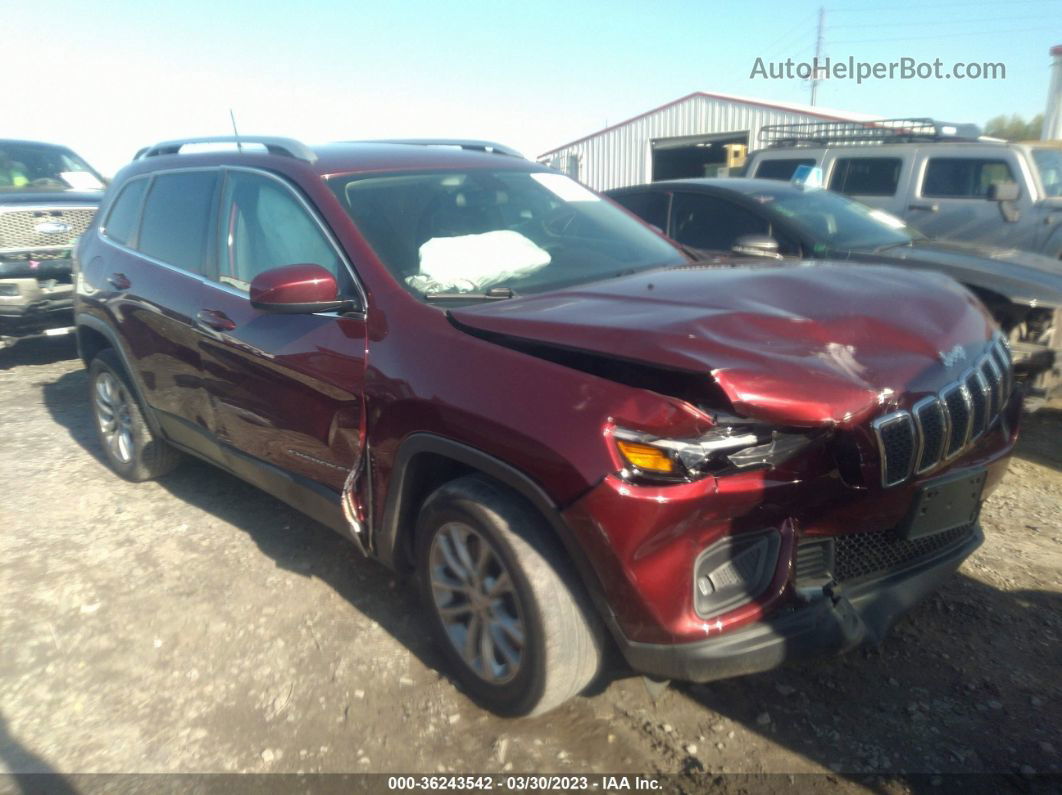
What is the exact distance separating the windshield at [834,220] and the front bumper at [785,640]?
3725 mm

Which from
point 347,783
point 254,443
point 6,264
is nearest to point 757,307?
point 347,783

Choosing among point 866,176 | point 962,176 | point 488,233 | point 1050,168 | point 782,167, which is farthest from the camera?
point 782,167

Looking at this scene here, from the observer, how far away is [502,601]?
2.53m

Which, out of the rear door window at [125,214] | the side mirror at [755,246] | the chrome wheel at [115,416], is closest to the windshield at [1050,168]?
the side mirror at [755,246]

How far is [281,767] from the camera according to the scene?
2510 mm

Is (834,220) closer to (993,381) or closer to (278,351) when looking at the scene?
(993,381)

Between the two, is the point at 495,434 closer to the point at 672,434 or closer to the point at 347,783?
the point at 672,434

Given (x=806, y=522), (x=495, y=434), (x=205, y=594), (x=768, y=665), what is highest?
(x=495, y=434)

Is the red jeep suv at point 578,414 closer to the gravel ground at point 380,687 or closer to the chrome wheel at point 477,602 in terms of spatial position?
the chrome wheel at point 477,602

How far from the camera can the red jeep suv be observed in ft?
6.98

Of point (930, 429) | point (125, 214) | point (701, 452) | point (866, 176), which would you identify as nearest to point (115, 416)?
point (125, 214)

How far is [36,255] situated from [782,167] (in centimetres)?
752

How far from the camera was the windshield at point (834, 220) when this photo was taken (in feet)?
18.6

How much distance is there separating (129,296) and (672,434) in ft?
10.9
